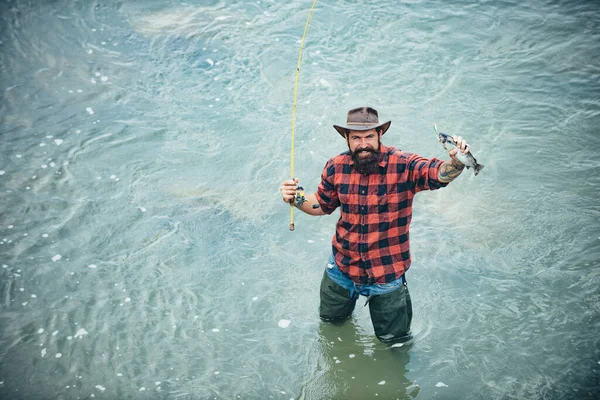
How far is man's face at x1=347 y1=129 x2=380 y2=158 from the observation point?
3.30m

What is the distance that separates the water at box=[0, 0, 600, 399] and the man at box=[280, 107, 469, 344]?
72cm

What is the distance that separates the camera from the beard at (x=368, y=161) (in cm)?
330

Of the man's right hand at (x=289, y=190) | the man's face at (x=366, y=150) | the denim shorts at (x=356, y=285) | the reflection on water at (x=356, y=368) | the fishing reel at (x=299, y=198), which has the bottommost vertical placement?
the reflection on water at (x=356, y=368)

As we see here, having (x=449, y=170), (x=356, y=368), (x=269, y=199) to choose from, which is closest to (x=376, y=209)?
(x=449, y=170)

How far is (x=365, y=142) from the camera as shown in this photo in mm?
3301

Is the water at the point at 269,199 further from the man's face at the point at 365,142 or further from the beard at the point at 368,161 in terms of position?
the man's face at the point at 365,142

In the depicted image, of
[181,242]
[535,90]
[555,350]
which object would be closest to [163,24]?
[181,242]

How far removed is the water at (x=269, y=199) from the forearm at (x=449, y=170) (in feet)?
5.20

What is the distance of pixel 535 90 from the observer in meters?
7.00

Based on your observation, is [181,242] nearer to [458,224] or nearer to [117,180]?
[117,180]

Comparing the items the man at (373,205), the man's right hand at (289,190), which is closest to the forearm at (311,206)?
the man at (373,205)

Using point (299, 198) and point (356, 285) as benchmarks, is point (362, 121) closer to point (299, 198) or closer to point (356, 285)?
point (299, 198)

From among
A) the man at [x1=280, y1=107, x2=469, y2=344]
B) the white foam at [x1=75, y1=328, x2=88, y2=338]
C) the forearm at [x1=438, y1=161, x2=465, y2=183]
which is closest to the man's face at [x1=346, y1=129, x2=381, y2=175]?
the man at [x1=280, y1=107, x2=469, y2=344]

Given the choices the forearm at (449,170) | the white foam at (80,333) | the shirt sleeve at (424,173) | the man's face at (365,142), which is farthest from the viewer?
the white foam at (80,333)
